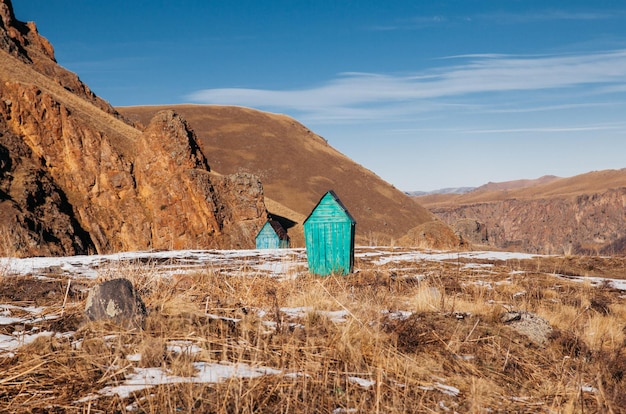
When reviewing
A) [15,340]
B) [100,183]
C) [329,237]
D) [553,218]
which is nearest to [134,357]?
[15,340]

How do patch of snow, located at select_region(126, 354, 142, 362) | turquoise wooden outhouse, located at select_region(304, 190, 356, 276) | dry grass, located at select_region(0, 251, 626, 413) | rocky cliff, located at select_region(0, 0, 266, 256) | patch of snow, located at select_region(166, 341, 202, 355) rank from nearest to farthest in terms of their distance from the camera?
dry grass, located at select_region(0, 251, 626, 413) → patch of snow, located at select_region(126, 354, 142, 362) → patch of snow, located at select_region(166, 341, 202, 355) → turquoise wooden outhouse, located at select_region(304, 190, 356, 276) → rocky cliff, located at select_region(0, 0, 266, 256)

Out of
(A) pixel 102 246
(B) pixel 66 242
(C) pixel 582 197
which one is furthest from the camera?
(C) pixel 582 197

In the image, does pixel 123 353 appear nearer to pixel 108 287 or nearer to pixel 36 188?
pixel 108 287

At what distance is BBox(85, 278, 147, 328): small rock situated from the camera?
4754 mm

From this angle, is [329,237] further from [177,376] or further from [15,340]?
[177,376]

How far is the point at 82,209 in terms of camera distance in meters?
34.7

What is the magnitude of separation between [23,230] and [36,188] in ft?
17.5

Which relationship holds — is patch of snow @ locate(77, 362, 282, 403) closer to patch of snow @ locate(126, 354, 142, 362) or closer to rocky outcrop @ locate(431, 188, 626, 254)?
patch of snow @ locate(126, 354, 142, 362)

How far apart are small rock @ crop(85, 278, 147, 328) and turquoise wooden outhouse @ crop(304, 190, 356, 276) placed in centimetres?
770

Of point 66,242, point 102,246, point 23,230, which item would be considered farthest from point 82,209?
point 23,230

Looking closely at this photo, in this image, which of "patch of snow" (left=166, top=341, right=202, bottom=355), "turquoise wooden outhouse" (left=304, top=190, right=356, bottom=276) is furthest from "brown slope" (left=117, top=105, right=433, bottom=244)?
"patch of snow" (left=166, top=341, right=202, bottom=355)

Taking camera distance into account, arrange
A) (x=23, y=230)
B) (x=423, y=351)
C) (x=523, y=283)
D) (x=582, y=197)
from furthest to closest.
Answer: (x=582, y=197), (x=23, y=230), (x=523, y=283), (x=423, y=351)

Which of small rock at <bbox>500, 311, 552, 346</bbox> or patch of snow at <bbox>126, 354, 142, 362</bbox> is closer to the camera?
patch of snow at <bbox>126, 354, 142, 362</bbox>

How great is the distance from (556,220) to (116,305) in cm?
10504
